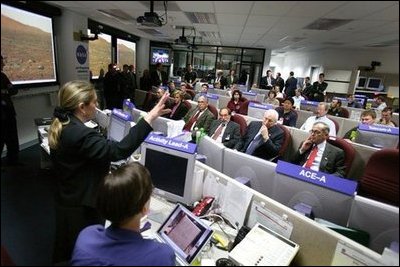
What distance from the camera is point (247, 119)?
3426mm

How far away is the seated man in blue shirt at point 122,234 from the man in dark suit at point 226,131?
2204 mm

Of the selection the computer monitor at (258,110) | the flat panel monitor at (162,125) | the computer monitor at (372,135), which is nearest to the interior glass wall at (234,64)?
the computer monitor at (258,110)

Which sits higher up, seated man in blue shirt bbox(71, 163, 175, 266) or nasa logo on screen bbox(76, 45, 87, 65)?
nasa logo on screen bbox(76, 45, 87, 65)

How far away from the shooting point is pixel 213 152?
1.80 metres

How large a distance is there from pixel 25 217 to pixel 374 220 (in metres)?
1.25

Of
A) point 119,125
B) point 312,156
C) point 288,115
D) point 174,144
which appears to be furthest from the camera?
point 288,115

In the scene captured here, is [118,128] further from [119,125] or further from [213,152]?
[213,152]

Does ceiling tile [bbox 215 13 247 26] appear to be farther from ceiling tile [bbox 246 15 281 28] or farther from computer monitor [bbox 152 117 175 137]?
computer monitor [bbox 152 117 175 137]

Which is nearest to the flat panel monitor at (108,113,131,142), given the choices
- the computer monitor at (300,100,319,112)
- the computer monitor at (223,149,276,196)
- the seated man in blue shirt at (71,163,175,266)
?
the computer monitor at (223,149,276,196)

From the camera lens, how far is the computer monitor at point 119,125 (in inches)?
82.4

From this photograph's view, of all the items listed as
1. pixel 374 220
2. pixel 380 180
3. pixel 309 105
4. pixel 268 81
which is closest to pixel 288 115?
pixel 309 105

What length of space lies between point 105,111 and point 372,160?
250 cm

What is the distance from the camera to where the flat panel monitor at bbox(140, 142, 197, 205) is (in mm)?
1466

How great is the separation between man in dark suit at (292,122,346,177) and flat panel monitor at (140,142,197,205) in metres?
1.42
